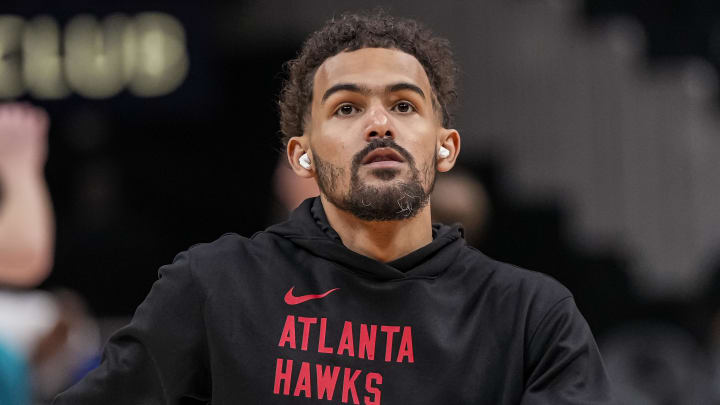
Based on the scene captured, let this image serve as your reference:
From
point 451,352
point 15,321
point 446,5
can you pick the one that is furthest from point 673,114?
point 451,352

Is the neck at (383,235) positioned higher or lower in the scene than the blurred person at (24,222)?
higher

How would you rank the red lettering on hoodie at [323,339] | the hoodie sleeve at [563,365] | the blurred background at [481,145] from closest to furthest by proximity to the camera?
the hoodie sleeve at [563,365] < the red lettering on hoodie at [323,339] < the blurred background at [481,145]

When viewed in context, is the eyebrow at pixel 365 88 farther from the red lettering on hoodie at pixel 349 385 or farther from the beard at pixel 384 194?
the red lettering on hoodie at pixel 349 385

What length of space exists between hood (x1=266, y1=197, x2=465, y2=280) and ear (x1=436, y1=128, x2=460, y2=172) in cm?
A: 12

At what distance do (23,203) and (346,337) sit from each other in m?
3.05

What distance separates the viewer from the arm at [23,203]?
4.26m

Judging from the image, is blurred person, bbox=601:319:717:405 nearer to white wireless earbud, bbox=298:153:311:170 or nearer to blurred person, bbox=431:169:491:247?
blurred person, bbox=431:169:491:247

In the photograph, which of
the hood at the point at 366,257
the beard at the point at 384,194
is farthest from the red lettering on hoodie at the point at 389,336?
the beard at the point at 384,194

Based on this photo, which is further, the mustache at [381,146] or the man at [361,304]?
the mustache at [381,146]

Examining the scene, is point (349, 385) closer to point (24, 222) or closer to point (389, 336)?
point (389, 336)

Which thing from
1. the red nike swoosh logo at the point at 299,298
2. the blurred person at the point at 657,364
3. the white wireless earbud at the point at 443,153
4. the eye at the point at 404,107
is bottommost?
the blurred person at the point at 657,364

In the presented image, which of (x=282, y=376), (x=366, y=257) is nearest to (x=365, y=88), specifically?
(x=366, y=257)

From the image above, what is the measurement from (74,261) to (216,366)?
2940 mm

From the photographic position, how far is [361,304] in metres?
1.77
